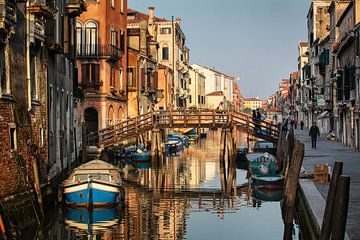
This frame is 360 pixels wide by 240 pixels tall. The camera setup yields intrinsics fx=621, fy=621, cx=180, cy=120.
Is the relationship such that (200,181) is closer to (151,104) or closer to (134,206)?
(134,206)

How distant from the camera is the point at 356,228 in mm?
12734

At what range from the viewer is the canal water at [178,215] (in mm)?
18094

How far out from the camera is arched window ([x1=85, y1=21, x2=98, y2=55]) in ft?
142

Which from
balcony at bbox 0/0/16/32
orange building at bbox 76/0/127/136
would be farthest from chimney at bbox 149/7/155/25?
balcony at bbox 0/0/16/32

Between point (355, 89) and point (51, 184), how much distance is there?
19687mm

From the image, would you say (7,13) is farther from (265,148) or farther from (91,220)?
(265,148)

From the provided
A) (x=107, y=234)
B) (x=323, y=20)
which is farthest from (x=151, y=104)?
(x=107, y=234)

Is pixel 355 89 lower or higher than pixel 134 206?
higher

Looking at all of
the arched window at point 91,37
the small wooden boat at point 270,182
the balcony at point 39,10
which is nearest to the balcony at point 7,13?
the balcony at point 39,10

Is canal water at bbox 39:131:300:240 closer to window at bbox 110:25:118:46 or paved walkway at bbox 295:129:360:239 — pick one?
paved walkway at bbox 295:129:360:239

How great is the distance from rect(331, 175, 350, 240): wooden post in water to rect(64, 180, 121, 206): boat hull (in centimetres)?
1253

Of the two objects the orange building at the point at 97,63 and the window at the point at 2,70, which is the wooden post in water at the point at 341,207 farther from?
the orange building at the point at 97,63

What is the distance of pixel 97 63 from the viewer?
43.0 m

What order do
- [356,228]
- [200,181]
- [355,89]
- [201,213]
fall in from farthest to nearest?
1. [355,89]
2. [200,181]
3. [201,213]
4. [356,228]
